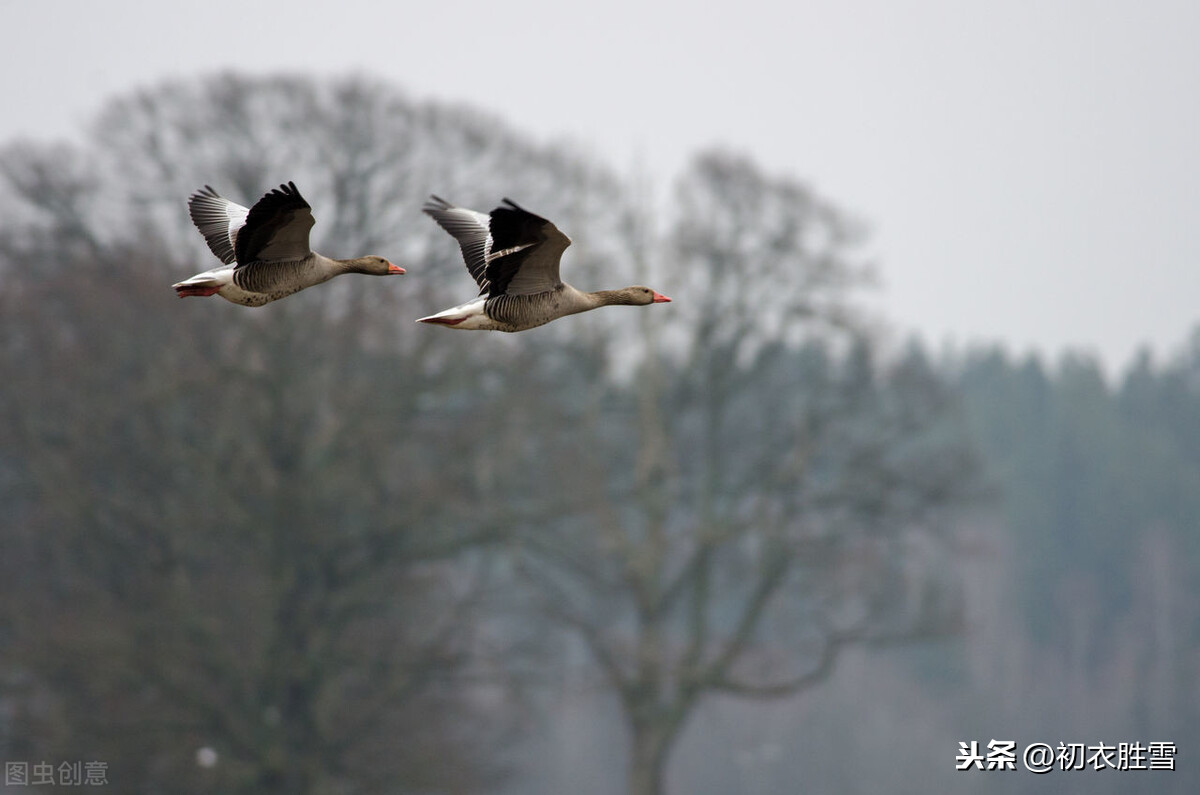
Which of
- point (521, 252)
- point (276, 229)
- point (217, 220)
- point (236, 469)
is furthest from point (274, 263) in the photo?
point (236, 469)

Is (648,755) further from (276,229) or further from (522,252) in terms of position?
(276,229)

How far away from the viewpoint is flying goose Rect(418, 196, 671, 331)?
5887 mm

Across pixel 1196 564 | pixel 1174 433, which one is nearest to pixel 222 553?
pixel 1196 564

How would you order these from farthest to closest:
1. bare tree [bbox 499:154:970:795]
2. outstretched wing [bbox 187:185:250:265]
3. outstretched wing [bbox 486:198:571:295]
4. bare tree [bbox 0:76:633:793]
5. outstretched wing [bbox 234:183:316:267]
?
bare tree [bbox 499:154:970:795], bare tree [bbox 0:76:633:793], outstretched wing [bbox 187:185:250:265], outstretched wing [bbox 486:198:571:295], outstretched wing [bbox 234:183:316:267]

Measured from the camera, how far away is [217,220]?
710 cm

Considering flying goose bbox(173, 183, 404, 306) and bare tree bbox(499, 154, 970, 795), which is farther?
bare tree bbox(499, 154, 970, 795)

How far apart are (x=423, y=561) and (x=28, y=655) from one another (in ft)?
21.6

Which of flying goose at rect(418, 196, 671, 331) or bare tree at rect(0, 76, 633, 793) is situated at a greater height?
bare tree at rect(0, 76, 633, 793)

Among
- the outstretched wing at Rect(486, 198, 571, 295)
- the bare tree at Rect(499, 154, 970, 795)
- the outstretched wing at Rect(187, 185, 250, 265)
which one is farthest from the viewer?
the bare tree at Rect(499, 154, 970, 795)

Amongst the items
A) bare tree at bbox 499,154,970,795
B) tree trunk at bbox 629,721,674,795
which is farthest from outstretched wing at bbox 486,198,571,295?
tree trunk at bbox 629,721,674,795

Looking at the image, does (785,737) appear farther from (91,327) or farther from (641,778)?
(91,327)

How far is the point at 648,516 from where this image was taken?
2767 centimetres

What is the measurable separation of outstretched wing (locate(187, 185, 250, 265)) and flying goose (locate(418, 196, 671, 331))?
146 cm

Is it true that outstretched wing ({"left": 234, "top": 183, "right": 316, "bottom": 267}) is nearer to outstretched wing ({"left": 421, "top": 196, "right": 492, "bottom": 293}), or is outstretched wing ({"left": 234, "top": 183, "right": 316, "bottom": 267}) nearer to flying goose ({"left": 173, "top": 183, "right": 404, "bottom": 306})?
flying goose ({"left": 173, "top": 183, "right": 404, "bottom": 306})
